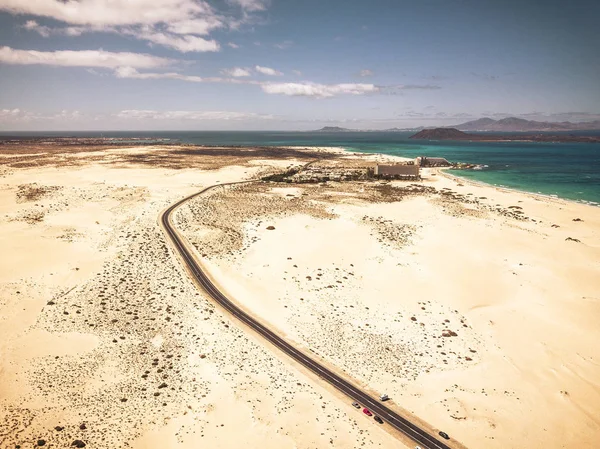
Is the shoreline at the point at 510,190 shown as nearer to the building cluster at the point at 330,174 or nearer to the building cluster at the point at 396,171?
the building cluster at the point at 396,171

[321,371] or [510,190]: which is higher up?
[510,190]

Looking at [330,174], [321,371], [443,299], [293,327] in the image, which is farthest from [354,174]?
[321,371]

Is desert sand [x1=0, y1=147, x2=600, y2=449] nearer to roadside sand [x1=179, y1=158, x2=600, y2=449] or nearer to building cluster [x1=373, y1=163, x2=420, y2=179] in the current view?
roadside sand [x1=179, y1=158, x2=600, y2=449]

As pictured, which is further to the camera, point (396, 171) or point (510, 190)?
point (396, 171)

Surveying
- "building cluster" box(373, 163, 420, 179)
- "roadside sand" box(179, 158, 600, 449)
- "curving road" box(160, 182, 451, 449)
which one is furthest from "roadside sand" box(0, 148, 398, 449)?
"building cluster" box(373, 163, 420, 179)

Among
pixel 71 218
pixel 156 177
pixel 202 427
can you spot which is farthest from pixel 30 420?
pixel 156 177

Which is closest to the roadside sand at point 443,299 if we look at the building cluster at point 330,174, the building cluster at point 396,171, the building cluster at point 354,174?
the building cluster at point 354,174

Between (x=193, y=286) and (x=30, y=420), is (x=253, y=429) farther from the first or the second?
(x=193, y=286)

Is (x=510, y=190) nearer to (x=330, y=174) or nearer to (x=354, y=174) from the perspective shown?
(x=354, y=174)
